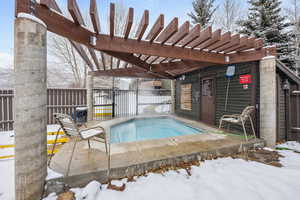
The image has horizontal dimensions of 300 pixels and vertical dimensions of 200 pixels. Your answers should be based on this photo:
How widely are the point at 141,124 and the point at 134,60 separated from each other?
10.7ft

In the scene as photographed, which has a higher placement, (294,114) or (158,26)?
(158,26)

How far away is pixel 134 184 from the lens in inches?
72.3

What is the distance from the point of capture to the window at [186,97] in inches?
245

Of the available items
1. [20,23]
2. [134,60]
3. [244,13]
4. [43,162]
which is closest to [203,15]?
[244,13]

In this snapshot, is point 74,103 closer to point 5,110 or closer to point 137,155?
point 5,110

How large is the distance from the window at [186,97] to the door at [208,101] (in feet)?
2.69

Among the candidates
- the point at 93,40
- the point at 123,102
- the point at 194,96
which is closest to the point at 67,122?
the point at 93,40

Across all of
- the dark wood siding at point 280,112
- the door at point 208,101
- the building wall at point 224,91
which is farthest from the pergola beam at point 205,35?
the dark wood siding at point 280,112

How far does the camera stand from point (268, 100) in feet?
10.4

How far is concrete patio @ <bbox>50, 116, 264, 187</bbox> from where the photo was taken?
1854mm

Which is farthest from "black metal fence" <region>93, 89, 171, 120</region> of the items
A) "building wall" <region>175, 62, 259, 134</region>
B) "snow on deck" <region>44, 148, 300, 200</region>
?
"snow on deck" <region>44, 148, 300, 200</region>

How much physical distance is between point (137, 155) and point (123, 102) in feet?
18.1

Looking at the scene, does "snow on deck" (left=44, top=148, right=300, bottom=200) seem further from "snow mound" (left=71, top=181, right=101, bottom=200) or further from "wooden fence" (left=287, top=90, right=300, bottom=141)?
"wooden fence" (left=287, top=90, right=300, bottom=141)

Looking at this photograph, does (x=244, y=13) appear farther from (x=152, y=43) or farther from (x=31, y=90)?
(x=31, y=90)
